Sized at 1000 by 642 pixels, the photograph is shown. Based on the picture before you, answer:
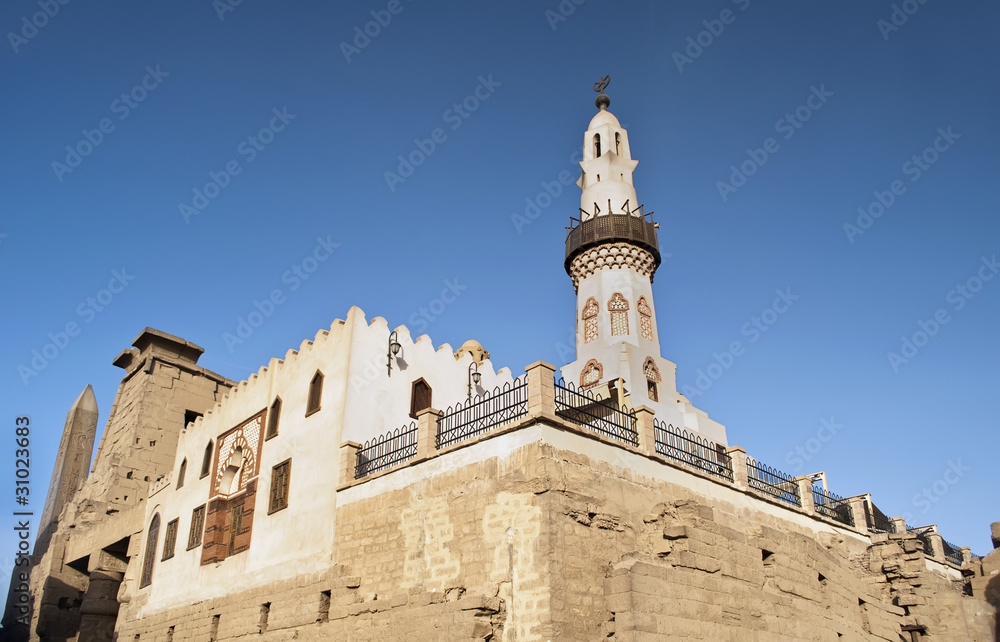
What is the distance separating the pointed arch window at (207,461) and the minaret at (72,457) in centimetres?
1256

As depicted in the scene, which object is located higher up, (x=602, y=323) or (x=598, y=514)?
(x=602, y=323)

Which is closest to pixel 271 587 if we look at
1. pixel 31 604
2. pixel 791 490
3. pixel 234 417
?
pixel 234 417

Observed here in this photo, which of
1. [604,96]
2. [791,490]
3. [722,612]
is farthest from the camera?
[604,96]

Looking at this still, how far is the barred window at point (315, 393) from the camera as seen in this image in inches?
573

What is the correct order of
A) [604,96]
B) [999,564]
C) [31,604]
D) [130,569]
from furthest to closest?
[604,96] < [31,604] < [130,569] < [999,564]

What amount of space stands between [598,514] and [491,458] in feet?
5.50

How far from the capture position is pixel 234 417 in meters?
17.6

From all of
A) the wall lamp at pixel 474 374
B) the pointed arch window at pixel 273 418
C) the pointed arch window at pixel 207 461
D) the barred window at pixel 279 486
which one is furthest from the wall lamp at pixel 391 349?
the pointed arch window at pixel 207 461

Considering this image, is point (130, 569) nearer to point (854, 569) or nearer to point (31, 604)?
point (31, 604)

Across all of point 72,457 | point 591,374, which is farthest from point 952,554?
point 72,457

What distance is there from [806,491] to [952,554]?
34.6ft

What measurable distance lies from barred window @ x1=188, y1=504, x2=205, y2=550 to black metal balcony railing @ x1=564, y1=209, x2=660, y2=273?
12479 mm

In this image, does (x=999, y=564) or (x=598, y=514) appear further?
(x=999, y=564)

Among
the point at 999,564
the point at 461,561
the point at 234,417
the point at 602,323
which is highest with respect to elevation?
the point at 602,323
